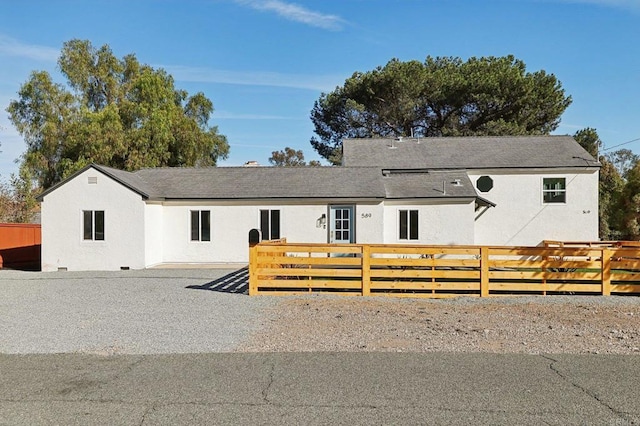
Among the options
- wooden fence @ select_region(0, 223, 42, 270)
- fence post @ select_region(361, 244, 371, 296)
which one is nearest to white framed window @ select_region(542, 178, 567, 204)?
fence post @ select_region(361, 244, 371, 296)

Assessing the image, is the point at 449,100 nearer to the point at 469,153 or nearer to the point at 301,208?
the point at 469,153

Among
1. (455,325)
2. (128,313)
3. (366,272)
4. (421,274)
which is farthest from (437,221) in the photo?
(128,313)

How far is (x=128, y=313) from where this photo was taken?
10.1 meters

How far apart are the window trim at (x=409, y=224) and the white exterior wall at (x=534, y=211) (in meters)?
4.83

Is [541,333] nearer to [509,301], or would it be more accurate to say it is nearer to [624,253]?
[509,301]

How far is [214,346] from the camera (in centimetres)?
739

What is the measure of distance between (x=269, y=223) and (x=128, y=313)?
1004 cm

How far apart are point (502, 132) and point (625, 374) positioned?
31822 millimetres

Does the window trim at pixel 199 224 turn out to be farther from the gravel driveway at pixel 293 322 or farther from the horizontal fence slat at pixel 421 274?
the horizontal fence slat at pixel 421 274

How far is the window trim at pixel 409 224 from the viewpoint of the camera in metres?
20.2

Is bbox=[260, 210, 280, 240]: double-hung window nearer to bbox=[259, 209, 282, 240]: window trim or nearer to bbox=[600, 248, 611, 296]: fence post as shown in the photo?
bbox=[259, 209, 282, 240]: window trim

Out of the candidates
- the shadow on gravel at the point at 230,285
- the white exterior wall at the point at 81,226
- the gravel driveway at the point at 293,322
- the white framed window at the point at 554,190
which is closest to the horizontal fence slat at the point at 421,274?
the gravel driveway at the point at 293,322

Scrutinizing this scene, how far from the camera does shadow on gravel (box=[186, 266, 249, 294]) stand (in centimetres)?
1315

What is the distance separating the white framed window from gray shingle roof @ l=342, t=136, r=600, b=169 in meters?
0.70
